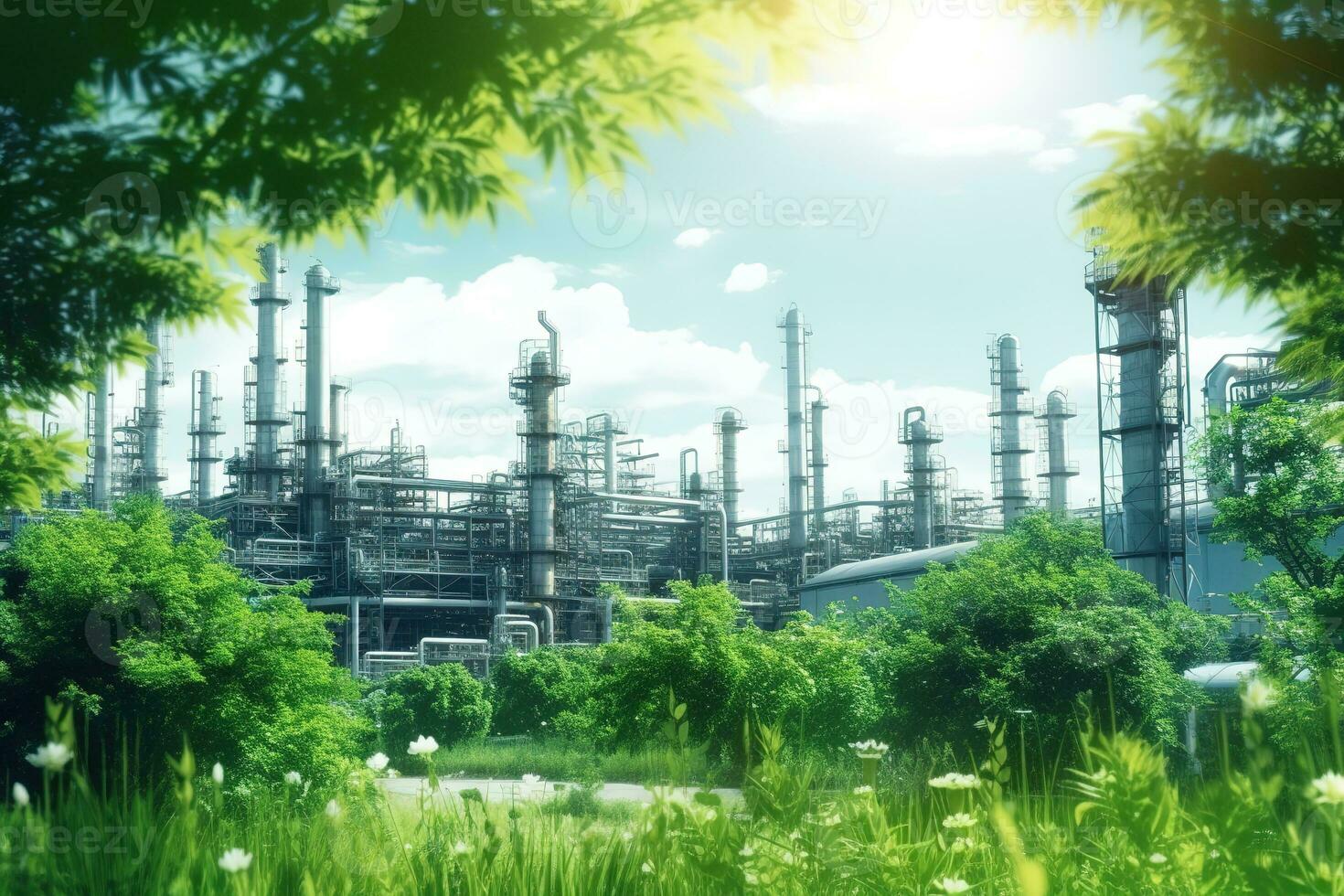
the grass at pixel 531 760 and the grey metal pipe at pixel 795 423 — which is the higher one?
the grey metal pipe at pixel 795 423

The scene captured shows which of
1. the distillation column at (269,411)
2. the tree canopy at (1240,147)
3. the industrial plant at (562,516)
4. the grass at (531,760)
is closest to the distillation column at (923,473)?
the industrial plant at (562,516)

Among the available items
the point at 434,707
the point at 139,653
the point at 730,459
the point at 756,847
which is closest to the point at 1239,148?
the point at 756,847

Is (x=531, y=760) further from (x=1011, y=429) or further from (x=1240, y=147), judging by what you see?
(x=1011, y=429)

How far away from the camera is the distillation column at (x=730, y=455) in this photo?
3688 centimetres

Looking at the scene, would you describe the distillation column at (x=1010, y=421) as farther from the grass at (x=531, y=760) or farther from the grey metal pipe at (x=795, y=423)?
the grass at (x=531, y=760)

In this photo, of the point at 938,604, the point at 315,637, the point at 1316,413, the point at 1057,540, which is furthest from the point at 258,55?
the point at 1057,540

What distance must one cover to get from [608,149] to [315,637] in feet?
30.1

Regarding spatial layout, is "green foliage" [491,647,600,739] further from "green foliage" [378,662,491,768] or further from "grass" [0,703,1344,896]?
"grass" [0,703,1344,896]

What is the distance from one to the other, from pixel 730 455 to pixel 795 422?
5.26 m

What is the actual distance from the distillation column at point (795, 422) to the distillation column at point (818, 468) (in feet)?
2.39

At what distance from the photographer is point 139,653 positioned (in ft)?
13.7

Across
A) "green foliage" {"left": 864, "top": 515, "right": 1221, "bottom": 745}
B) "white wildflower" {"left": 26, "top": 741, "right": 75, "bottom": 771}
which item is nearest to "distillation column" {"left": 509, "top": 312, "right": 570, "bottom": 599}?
"green foliage" {"left": 864, "top": 515, "right": 1221, "bottom": 745}

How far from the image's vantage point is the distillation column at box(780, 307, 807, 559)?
30.8 m

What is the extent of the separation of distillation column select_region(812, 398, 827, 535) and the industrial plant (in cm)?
13
